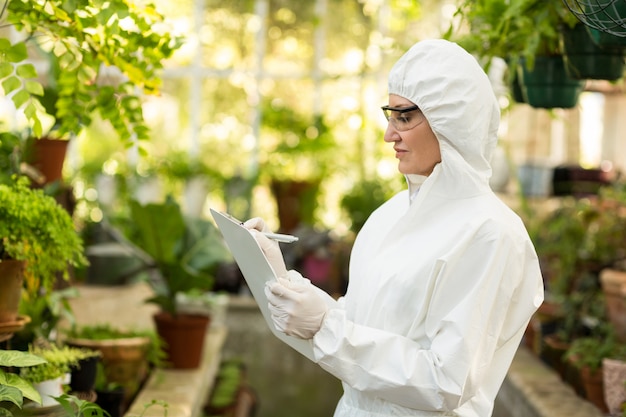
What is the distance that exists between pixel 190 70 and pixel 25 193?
531cm

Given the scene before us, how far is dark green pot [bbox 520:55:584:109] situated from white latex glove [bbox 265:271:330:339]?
1.66m

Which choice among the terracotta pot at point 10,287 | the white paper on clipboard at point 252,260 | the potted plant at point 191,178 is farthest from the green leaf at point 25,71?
the potted plant at point 191,178

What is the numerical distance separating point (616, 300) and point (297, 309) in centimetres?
297

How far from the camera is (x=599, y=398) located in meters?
4.40

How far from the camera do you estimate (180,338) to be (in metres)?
4.80

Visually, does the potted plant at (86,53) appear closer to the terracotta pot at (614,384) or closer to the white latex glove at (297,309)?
the white latex glove at (297,309)

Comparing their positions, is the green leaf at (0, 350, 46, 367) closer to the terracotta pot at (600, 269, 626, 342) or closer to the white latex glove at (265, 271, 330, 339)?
the white latex glove at (265, 271, 330, 339)

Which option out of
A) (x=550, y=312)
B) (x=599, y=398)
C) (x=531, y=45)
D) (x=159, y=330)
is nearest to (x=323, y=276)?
(x=550, y=312)

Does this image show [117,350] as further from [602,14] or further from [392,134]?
[602,14]

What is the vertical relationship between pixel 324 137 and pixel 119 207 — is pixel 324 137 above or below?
above

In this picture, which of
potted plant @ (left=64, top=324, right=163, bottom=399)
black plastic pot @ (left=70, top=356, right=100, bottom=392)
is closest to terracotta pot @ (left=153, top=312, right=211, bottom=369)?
potted plant @ (left=64, top=324, right=163, bottom=399)

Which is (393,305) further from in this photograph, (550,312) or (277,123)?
(277,123)

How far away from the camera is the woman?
219 centimetres

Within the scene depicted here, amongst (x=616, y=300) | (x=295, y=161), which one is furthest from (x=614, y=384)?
(x=295, y=161)
